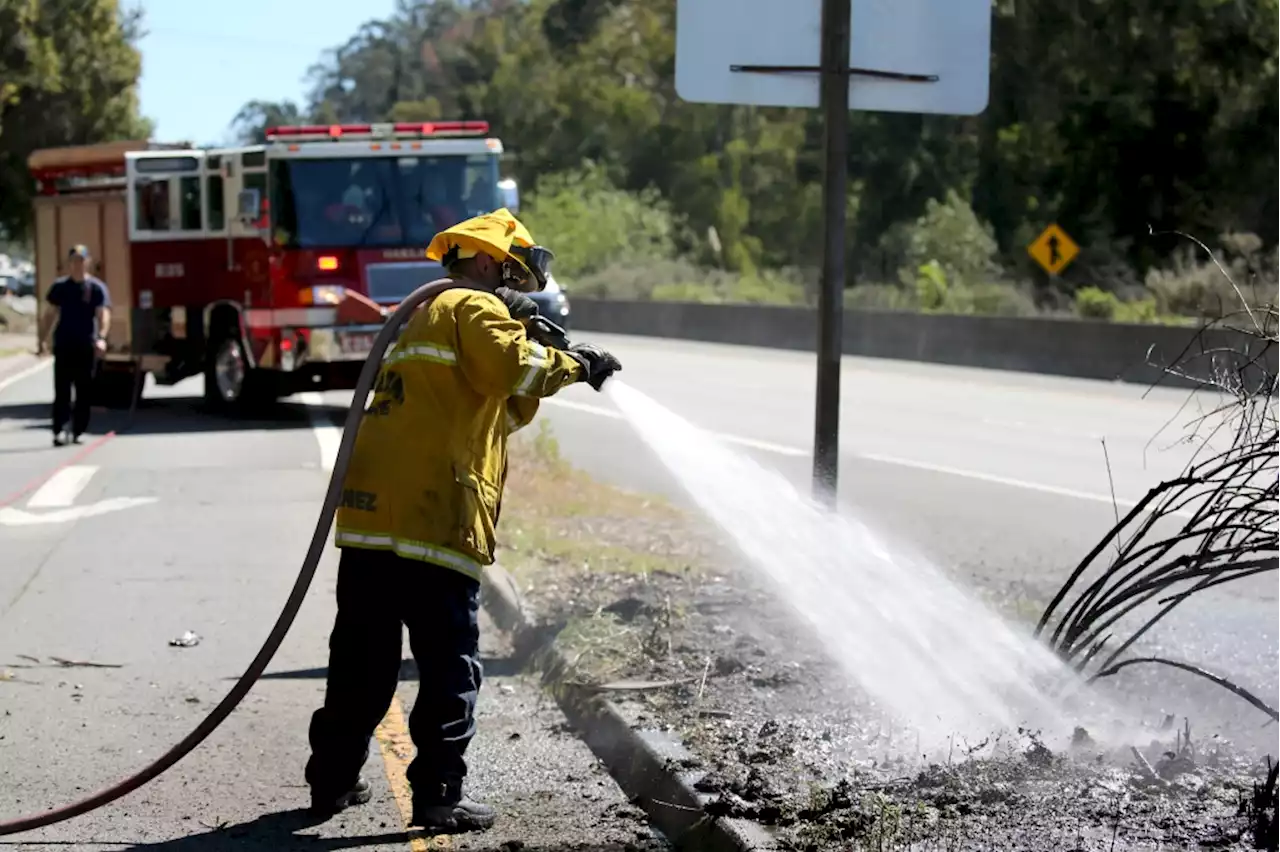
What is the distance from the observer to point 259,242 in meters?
17.9

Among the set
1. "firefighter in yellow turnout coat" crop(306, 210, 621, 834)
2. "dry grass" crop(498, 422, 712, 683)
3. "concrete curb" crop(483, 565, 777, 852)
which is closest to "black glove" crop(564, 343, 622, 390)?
"firefighter in yellow turnout coat" crop(306, 210, 621, 834)

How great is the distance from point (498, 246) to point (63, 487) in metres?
8.99

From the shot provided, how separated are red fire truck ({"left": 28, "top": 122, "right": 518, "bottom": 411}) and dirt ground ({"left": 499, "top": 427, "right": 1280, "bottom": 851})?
950 centimetres

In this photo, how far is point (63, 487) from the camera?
43.2ft

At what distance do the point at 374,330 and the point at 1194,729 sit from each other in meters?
12.8

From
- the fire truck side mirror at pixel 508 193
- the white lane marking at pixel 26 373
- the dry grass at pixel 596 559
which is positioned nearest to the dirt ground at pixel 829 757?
the dry grass at pixel 596 559

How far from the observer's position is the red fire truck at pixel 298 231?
17547 millimetres

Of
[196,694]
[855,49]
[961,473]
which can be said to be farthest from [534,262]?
[961,473]

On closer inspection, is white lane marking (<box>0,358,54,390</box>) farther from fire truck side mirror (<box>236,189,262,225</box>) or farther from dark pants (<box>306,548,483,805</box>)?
dark pants (<box>306,548,483,805</box>)

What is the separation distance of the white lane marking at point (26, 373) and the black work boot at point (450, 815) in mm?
22065

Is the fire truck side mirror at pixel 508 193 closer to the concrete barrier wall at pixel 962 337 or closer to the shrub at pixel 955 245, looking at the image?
the concrete barrier wall at pixel 962 337

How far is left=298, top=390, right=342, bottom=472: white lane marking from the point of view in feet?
49.4

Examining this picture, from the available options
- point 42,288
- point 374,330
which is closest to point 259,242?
point 374,330

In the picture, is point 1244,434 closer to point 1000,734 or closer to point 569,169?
point 1000,734
